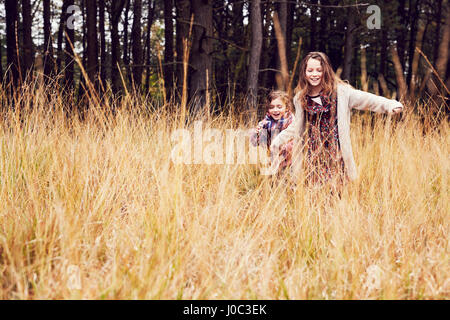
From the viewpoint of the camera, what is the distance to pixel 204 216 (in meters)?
2.06

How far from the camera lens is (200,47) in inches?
201

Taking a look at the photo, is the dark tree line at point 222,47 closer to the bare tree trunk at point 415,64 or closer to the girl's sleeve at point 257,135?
the bare tree trunk at point 415,64

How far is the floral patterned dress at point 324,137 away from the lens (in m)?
2.83

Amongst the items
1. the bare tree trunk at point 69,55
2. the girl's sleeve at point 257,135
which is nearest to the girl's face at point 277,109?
the girl's sleeve at point 257,135

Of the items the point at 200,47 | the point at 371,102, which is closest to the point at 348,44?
the point at 200,47

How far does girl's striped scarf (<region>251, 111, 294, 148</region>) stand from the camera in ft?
10.6

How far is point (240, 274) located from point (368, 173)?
1.79 metres

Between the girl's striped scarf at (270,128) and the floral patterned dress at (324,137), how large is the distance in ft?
1.08

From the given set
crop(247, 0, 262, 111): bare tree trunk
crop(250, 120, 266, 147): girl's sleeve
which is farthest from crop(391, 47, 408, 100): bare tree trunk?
crop(247, 0, 262, 111): bare tree trunk

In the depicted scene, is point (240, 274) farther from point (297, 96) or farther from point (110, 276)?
point (297, 96)

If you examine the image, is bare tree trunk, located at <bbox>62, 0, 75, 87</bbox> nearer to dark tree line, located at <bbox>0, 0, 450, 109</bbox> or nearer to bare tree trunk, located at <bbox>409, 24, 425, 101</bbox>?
dark tree line, located at <bbox>0, 0, 450, 109</bbox>

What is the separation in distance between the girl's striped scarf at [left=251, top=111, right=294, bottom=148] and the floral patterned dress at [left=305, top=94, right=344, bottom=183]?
0.33 meters

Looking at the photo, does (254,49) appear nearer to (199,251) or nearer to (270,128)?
(270,128)

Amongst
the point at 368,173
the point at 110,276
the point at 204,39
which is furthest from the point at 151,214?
the point at 204,39
